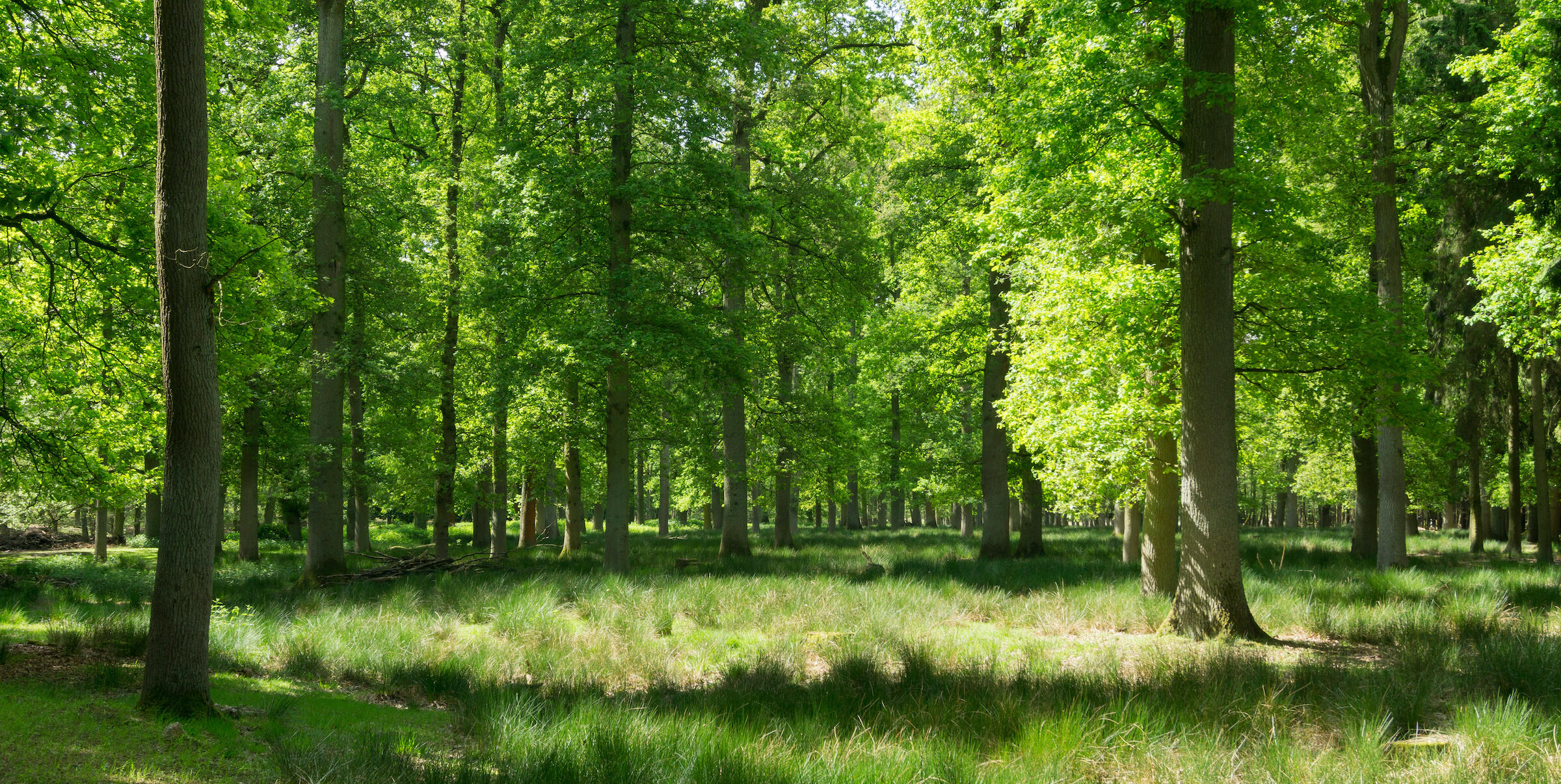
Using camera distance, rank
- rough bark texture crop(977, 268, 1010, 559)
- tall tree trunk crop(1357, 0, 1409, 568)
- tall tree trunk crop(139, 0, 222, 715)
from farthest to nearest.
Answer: rough bark texture crop(977, 268, 1010, 559) < tall tree trunk crop(1357, 0, 1409, 568) < tall tree trunk crop(139, 0, 222, 715)

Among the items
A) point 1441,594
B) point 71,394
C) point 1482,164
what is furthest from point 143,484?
point 1482,164

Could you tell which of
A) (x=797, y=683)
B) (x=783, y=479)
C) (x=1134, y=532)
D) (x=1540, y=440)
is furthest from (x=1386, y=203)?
(x=797, y=683)

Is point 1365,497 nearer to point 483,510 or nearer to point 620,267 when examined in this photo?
point 620,267

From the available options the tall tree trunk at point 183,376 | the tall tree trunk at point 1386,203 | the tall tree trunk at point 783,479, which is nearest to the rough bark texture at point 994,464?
the tall tree trunk at point 783,479

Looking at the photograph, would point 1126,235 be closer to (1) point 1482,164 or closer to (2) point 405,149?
(1) point 1482,164

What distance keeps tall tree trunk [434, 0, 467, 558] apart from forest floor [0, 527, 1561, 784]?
256 inches

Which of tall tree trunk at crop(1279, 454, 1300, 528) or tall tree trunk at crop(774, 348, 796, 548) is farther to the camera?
tall tree trunk at crop(1279, 454, 1300, 528)

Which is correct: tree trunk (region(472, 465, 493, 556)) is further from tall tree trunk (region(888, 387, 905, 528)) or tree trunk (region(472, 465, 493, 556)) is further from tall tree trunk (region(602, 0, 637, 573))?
tall tree trunk (region(888, 387, 905, 528))

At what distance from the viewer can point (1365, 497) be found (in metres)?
19.4

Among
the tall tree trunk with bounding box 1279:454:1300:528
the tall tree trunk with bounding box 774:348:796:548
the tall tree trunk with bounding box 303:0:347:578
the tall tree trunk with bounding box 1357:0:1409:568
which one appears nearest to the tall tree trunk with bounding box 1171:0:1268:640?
the tall tree trunk with bounding box 1357:0:1409:568

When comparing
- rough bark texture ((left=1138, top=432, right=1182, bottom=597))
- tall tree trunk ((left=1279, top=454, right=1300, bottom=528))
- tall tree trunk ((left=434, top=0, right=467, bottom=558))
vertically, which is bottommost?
tall tree trunk ((left=1279, top=454, right=1300, bottom=528))

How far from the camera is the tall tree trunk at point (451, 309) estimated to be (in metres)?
19.2

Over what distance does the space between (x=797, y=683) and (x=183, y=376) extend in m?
5.45

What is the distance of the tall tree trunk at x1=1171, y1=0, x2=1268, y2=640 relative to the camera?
8891 millimetres
